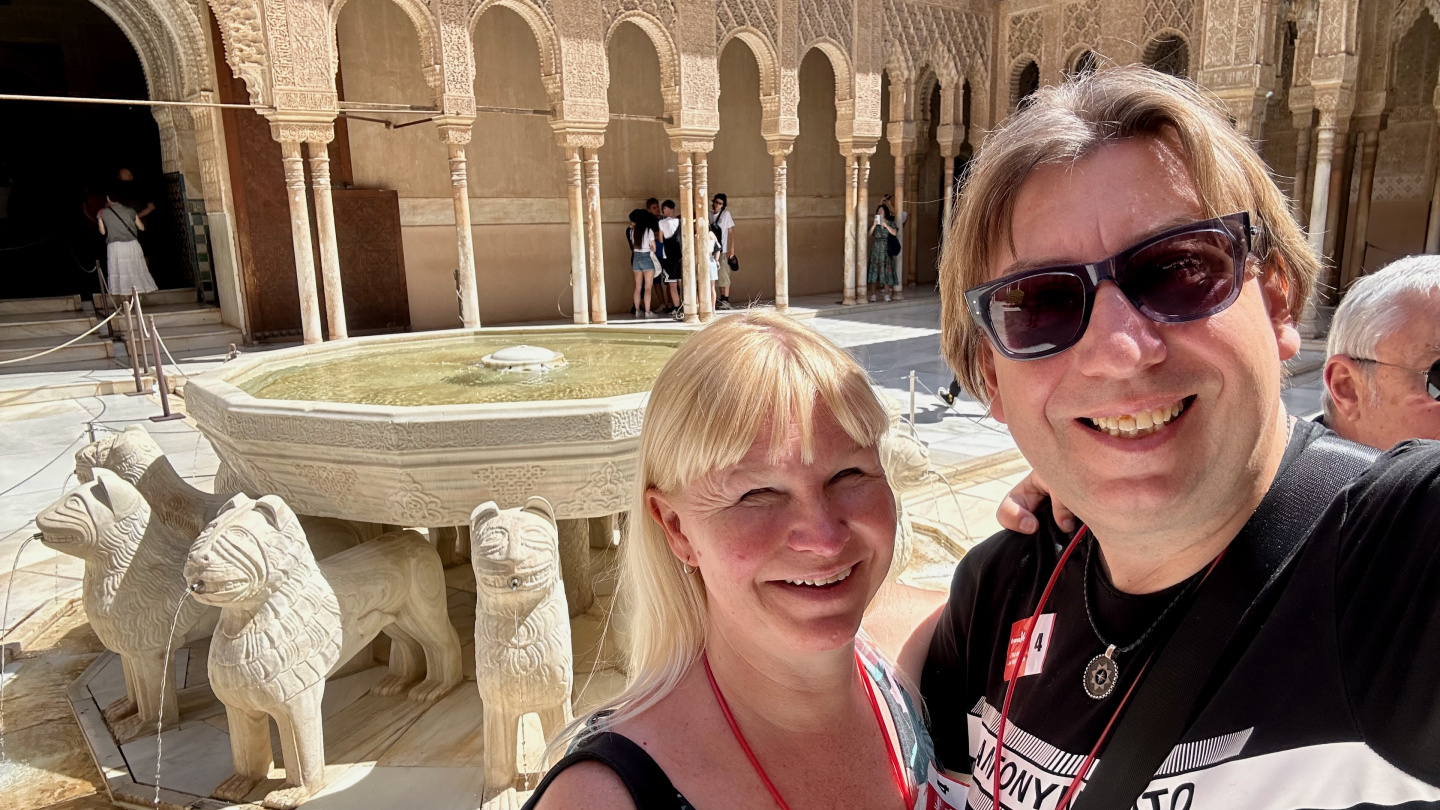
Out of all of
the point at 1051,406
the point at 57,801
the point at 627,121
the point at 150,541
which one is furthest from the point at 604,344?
the point at 627,121

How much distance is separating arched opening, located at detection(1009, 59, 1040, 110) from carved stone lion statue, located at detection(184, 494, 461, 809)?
572 inches

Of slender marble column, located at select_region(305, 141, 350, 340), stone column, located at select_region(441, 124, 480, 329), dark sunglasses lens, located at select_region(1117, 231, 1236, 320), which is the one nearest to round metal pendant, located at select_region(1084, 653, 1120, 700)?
dark sunglasses lens, located at select_region(1117, 231, 1236, 320)

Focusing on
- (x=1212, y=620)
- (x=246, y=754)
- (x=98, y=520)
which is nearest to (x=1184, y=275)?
(x=1212, y=620)

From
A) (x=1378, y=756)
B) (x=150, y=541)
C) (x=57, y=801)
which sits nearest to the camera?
(x=1378, y=756)

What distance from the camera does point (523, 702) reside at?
2666 mm

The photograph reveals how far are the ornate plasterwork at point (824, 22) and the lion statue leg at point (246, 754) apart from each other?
38.3 feet

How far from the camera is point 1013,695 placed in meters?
1.02

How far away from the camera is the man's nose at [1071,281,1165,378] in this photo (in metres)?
0.87

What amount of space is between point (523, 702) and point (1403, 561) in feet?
7.87

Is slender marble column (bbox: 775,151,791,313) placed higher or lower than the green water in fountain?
higher

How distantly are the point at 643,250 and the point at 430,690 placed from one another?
33.3 ft

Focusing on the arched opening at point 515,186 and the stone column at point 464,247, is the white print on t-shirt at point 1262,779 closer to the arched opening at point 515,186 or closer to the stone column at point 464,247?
the stone column at point 464,247

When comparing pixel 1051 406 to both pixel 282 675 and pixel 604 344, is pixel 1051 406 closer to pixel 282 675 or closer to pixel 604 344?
pixel 282 675

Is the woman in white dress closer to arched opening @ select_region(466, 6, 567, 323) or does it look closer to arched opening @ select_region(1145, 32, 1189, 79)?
arched opening @ select_region(466, 6, 567, 323)
